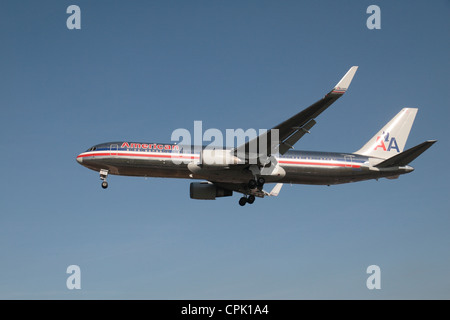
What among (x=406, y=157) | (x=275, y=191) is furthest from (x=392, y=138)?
(x=275, y=191)

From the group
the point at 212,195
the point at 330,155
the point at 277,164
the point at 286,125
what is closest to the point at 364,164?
the point at 330,155

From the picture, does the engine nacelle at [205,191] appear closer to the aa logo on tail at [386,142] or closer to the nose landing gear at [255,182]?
the nose landing gear at [255,182]

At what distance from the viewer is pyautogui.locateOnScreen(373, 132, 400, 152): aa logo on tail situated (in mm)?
55938

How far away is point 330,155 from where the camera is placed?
53094 millimetres

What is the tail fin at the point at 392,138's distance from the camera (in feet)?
182

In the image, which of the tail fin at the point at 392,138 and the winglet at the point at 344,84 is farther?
the tail fin at the point at 392,138

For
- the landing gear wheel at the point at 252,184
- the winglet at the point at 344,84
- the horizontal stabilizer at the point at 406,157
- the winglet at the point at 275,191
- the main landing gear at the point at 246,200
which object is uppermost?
the winglet at the point at 344,84

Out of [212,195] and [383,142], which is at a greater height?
[383,142]

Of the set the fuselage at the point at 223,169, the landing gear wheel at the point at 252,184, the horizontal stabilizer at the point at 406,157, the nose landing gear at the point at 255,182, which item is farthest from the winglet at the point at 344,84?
the landing gear wheel at the point at 252,184

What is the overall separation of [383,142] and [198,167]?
18.5 metres

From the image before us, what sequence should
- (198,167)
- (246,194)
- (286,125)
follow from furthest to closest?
1. (246,194)
2. (198,167)
3. (286,125)

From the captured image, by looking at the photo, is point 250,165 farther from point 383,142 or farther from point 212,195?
point 383,142

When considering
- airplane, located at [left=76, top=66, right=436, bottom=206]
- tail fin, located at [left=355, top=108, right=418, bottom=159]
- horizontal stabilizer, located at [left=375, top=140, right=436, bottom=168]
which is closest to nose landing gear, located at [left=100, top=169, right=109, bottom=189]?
airplane, located at [left=76, top=66, right=436, bottom=206]

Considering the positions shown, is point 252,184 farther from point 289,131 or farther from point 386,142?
point 386,142
